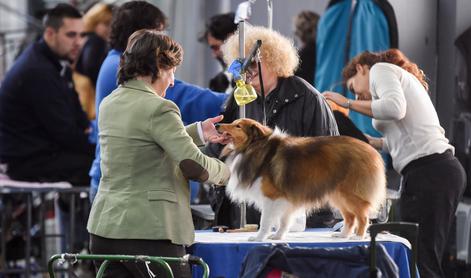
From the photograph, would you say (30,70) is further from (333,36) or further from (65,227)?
(333,36)

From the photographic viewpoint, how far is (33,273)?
8.16 m

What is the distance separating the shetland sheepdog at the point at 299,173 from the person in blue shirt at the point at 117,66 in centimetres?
163

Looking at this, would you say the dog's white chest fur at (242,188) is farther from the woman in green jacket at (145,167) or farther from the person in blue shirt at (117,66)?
the person in blue shirt at (117,66)

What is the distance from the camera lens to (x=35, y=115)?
7.96 m

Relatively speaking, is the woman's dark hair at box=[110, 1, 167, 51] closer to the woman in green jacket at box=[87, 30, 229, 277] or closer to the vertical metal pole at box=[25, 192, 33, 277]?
the woman in green jacket at box=[87, 30, 229, 277]

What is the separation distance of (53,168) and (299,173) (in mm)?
3974

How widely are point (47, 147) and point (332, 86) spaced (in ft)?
6.86

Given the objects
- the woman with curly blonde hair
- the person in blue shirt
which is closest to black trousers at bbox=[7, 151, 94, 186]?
the person in blue shirt

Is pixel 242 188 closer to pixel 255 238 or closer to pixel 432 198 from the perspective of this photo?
pixel 255 238

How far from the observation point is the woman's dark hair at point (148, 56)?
421 centimetres

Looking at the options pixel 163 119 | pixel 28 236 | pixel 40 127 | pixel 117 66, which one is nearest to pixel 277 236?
pixel 163 119

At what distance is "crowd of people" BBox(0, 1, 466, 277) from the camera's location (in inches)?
163

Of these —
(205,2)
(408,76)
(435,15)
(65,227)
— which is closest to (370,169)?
(408,76)

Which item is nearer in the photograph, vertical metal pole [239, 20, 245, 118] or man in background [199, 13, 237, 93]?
vertical metal pole [239, 20, 245, 118]
